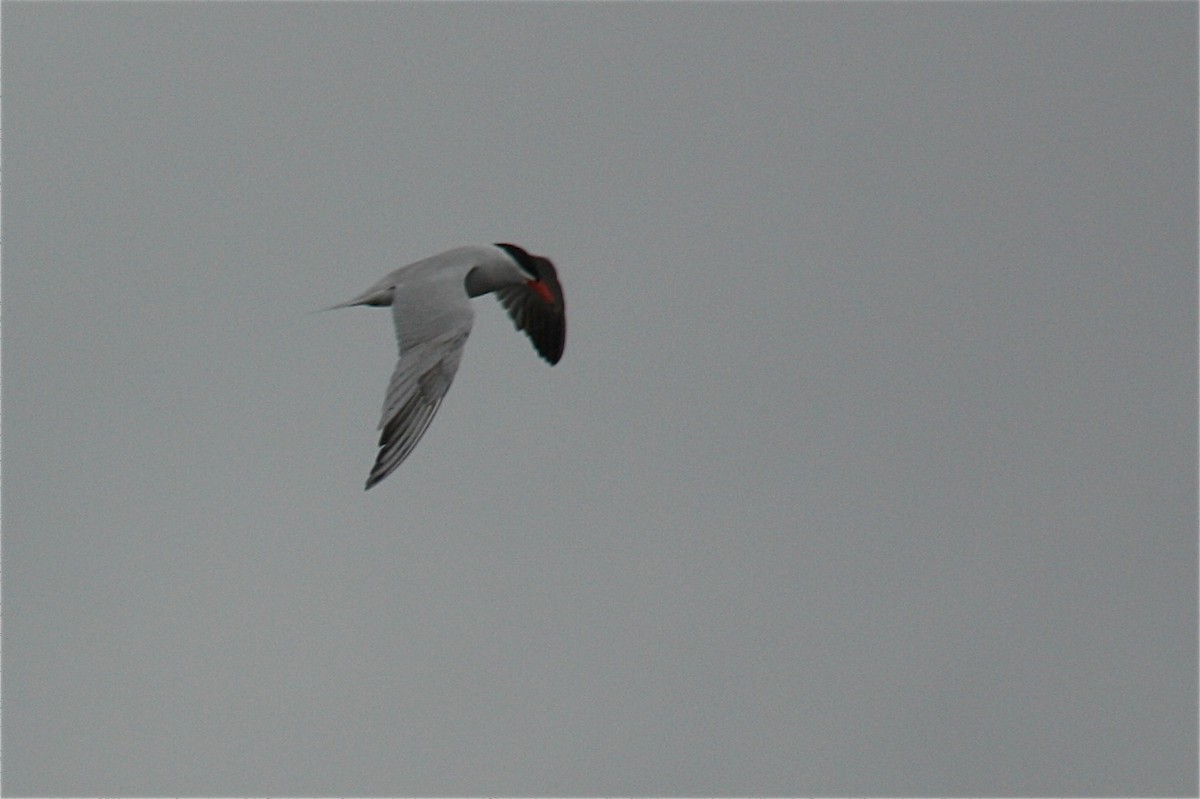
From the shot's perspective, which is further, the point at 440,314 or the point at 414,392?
the point at 440,314

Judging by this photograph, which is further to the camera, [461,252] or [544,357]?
[544,357]

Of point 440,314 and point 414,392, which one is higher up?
point 440,314

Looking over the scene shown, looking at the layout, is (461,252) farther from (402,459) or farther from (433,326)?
(402,459)

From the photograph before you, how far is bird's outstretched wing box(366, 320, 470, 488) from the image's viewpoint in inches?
574

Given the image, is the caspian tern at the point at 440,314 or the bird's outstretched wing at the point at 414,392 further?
the caspian tern at the point at 440,314

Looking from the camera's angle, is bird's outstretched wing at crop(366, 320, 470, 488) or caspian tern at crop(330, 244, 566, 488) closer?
bird's outstretched wing at crop(366, 320, 470, 488)

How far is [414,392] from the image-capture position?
14.9 meters

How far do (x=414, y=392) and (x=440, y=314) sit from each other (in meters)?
1.06

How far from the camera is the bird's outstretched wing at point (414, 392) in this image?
1459 cm

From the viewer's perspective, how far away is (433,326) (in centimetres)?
1561

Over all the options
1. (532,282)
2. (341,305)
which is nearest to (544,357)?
(532,282)

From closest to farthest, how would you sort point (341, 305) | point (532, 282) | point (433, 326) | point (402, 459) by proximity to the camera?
point (402, 459)
point (433, 326)
point (341, 305)
point (532, 282)

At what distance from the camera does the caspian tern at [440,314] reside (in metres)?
14.7

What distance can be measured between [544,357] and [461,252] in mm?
2003
